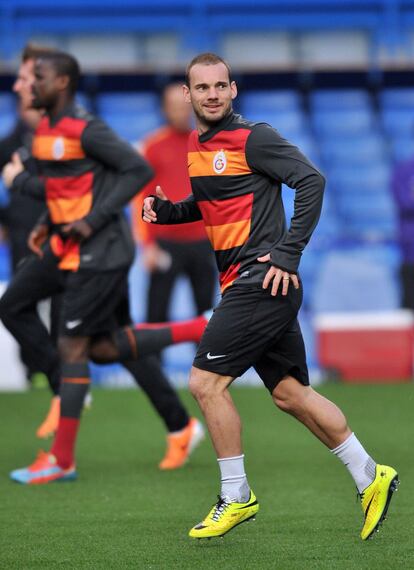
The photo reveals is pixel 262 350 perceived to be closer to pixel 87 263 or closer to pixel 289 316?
pixel 289 316

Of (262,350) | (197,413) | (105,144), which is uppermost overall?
(105,144)

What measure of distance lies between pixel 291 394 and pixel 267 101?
13970mm

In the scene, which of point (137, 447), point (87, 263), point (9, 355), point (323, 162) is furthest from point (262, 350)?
point (323, 162)

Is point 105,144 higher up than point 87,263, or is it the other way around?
point 105,144

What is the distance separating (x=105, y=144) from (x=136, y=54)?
44.4 ft

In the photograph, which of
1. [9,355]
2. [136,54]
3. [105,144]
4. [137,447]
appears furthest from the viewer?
[136,54]

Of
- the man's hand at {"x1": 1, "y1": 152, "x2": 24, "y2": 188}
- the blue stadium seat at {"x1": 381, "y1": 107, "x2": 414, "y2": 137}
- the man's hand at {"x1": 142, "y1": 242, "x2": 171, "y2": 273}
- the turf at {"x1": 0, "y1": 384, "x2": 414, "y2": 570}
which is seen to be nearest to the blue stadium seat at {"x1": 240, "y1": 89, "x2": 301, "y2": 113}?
the blue stadium seat at {"x1": 381, "y1": 107, "x2": 414, "y2": 137}

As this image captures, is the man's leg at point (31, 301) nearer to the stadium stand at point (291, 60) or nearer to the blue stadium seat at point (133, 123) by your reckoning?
Answer: the stadium stand at point (291, 60)

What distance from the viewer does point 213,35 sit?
757 inches

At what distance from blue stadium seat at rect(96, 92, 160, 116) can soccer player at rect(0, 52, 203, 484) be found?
38.7 ft

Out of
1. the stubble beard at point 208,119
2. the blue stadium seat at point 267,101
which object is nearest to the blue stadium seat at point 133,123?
the blue stadium seat at point 267,101

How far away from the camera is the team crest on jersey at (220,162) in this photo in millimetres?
4777

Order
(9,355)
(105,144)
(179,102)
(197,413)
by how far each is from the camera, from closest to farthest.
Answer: (105,144), (197,413), (179,102), (9,355)

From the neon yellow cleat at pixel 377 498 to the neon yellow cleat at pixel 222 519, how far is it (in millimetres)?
431
